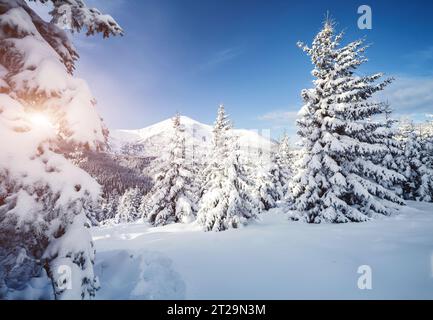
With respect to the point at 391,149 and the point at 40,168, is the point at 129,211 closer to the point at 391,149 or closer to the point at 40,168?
the point at 391,149

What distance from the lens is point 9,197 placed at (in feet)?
15.3

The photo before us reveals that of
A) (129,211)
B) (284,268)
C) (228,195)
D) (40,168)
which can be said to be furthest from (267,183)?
(129,211)

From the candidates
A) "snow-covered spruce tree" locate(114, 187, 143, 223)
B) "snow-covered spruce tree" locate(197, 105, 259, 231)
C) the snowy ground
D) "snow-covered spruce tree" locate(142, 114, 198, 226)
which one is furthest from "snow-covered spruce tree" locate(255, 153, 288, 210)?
"snow-covered spruce tree" locate(114, 187, 143, 223)

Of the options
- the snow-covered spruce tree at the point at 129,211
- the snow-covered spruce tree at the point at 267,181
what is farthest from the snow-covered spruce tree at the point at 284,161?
the snow-covered spruce tree at the point at 129,211

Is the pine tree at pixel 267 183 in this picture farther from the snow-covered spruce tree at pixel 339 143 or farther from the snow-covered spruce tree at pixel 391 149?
the snow-covered spruce tree at pixel 339 143

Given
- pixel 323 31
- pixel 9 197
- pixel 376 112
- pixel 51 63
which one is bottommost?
pixel 9 197

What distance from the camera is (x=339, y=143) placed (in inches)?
562

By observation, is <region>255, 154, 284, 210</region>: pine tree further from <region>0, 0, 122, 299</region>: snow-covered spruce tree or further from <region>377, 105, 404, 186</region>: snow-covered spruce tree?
<region>0, 0, 122, 299</region>: snow-covered spruce tree

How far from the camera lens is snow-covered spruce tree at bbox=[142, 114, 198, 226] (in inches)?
933

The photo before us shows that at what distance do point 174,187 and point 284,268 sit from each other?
58.2 ft

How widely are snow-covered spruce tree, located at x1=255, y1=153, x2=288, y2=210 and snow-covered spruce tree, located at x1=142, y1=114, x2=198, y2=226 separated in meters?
11.1
